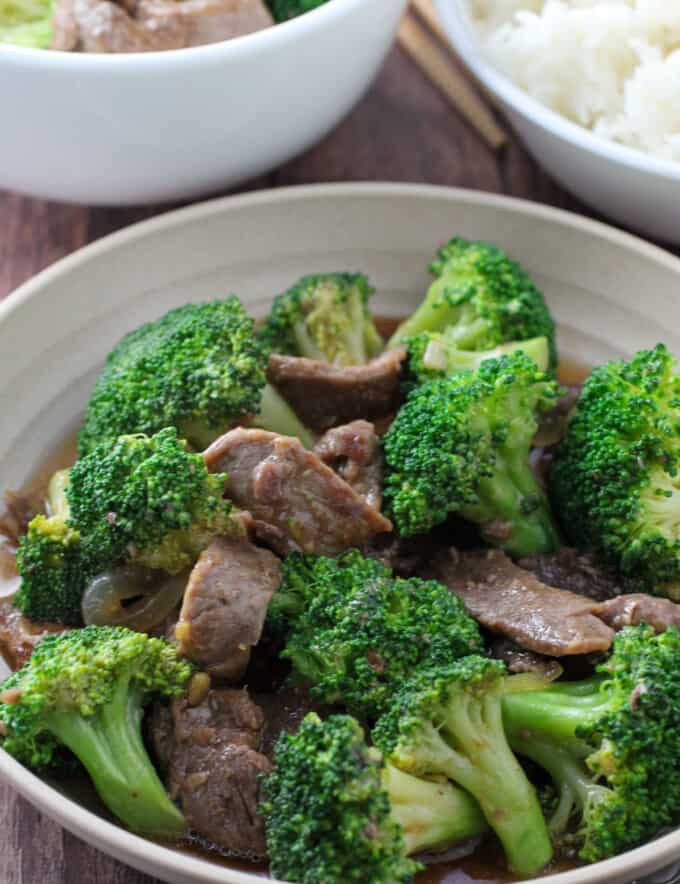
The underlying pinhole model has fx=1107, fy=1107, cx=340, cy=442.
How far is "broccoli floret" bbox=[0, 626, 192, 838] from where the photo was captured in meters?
2.54

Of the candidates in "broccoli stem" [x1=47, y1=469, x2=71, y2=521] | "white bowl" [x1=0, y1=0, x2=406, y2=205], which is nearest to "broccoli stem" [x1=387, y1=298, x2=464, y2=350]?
"white bowl" [x1=0, y1=0, x2=406, y2=205]

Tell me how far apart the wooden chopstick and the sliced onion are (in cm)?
269

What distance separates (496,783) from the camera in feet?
8.23

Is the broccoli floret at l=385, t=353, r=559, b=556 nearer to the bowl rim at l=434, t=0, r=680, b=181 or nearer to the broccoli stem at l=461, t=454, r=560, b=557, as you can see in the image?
the broccoli stem at l=461, t=454, r=560, b=557

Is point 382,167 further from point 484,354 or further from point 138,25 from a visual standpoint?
point 484,354

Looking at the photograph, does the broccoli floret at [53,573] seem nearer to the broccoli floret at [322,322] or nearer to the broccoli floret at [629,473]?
the broccoli floret at [322,322]

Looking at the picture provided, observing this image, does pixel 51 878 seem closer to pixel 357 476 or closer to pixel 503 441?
pixel 357 476

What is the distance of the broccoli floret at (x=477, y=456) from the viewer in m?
2.93

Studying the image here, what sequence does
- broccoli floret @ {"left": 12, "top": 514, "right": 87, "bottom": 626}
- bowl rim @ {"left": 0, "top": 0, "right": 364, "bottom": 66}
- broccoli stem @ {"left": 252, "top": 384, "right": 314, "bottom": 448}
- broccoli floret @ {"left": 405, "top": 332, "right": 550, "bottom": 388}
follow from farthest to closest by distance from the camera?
1. bowl rim @ {"left": 0, "top": 0, "right": 364, "bottom": 66}
2. broccoli floret @ {"left": 405, "top": 332, "right": 550, "bottom": 388}
3. broccoli stem @ {"left": 252, "top": 384, "right": 314, "bottom": 448}
4. broccoli floret @ {"left": 12, "top": 514, "right": 87, "bottom": 626}

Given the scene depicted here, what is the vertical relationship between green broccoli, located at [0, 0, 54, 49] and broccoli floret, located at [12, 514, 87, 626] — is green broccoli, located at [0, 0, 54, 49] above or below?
above

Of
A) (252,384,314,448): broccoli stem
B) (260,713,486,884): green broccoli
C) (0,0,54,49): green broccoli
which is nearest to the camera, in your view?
(260,713,486,884): green broccoli

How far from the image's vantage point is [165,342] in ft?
10.6

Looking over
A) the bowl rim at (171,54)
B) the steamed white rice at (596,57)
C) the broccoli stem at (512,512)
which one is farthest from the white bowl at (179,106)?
the broccoli stem at (512,512)

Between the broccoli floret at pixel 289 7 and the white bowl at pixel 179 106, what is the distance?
0.29 m
